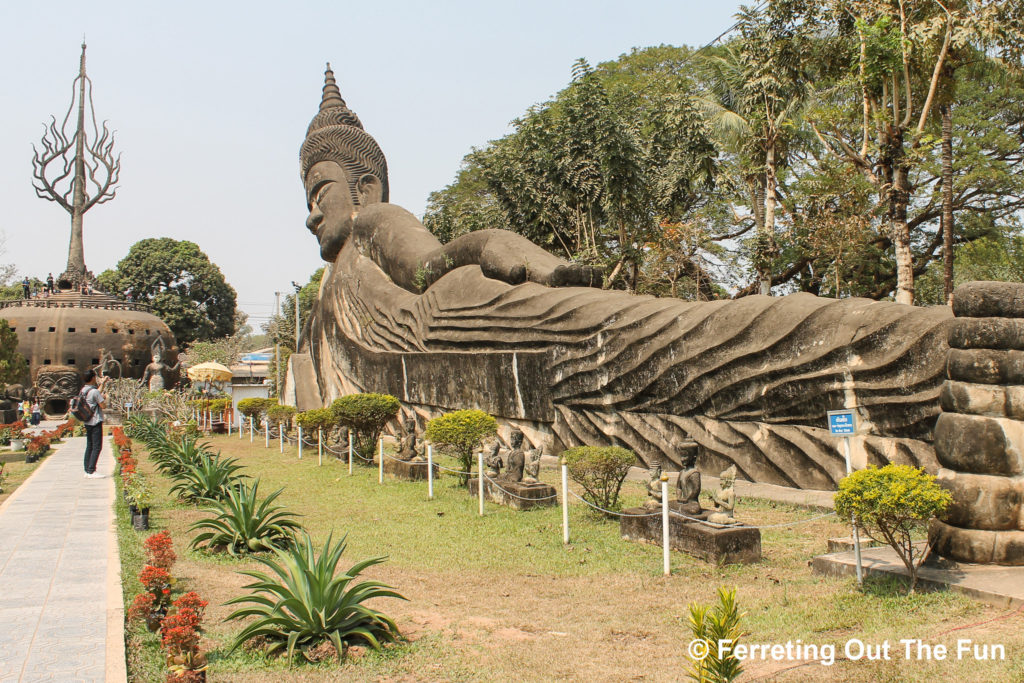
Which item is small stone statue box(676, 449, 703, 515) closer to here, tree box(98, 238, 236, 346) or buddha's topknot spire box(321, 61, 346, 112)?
buddha's topknot spire box(321, 61, 346, 112)

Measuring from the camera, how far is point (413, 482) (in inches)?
380

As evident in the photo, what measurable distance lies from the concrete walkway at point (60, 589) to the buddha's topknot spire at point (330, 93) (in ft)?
39.0

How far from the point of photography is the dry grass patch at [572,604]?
3.74 m

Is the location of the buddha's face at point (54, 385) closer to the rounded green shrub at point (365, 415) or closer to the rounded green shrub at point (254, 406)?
the rounded green shrub at point (254, 406)

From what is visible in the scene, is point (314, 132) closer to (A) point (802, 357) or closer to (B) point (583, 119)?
(B) point (583, 119)

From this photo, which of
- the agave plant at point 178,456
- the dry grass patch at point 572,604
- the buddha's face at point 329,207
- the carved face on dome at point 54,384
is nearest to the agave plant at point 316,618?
the dry grass patch at point 572,604

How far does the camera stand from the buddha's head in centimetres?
1691

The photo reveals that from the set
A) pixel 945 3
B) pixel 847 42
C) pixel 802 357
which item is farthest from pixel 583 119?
pixel 802 357

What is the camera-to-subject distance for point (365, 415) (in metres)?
11.1

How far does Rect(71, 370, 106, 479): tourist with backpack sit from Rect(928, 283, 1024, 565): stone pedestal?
9427 millimetres

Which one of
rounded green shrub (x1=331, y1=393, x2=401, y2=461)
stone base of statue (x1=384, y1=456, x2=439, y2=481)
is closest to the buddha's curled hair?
rounded green shrub (x1=331, y1=393, x2=401, y2=461)

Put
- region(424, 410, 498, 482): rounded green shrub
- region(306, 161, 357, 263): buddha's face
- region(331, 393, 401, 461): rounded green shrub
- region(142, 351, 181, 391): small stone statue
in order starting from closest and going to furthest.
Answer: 1. region(424, 410, 498, 482): rounded green shrub
2. region(331, 393, 401, 461): rounded green shrub
3. region(306, 161, 357, 263): buddha's face
4. region(142, 351, 181, 391): small stone statue

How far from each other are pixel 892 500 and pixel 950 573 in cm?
70

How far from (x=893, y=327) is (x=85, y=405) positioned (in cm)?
946
